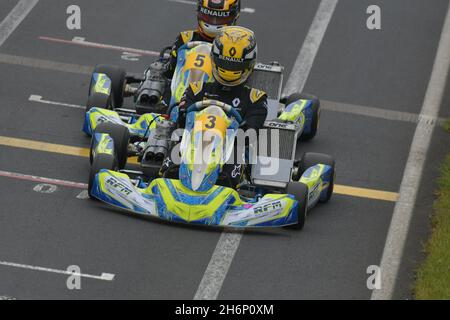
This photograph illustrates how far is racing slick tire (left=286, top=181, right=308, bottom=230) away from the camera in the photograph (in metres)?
15.2

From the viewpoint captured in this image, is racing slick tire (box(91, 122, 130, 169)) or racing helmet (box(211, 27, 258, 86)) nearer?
racing helmet (box(211, 27, 258, 86))

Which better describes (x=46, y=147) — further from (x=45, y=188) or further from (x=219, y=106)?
(x=219, y=106)

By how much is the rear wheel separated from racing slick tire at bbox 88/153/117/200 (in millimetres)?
546

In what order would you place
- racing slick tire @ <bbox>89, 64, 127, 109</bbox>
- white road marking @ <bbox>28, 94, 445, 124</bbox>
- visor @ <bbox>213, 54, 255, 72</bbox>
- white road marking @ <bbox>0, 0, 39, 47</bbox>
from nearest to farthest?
1. visor @ <bbox>213, 54, 255, 72</bbox>
2. racing slick tire @ <bbox>89, 64, 127, 109</bbox>
3. white road marking @ <bbox>28, 94, 445, 124</bbox>
4. white road marking @ <bbox>0, 0, 39, 47</bbox>

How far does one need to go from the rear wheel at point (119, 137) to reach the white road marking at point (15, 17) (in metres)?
4.84

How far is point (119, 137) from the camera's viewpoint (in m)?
16.3

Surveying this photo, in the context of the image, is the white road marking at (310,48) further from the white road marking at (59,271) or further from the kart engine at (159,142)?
the white road marking at (59,271)

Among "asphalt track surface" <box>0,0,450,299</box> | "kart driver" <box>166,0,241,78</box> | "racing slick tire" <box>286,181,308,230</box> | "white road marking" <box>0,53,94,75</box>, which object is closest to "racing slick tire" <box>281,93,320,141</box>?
"asphalt track surface" <box>0,0,450,299</box>

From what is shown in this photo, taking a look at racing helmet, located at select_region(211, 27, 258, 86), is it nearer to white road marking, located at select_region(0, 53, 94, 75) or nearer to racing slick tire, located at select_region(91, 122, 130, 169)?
racing slick tire, located at select_region(91, 122, 130, 169)

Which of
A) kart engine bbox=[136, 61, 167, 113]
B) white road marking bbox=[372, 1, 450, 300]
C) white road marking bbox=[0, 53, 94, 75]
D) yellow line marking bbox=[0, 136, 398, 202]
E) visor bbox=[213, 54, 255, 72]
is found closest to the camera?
white road marking bbox=[372, 1, 450, 300]

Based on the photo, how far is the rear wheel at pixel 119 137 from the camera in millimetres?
16266

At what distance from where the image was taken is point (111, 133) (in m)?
16.3

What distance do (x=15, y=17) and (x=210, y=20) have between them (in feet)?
16.9

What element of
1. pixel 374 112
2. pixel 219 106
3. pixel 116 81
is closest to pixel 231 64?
pixel 219 106
